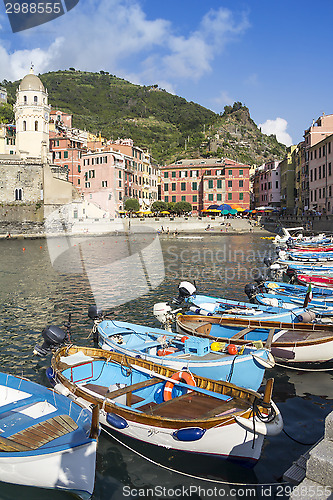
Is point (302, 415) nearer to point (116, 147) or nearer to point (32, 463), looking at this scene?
point (32, 463)

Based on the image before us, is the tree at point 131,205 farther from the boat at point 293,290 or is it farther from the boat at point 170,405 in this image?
the boat at point 170,405

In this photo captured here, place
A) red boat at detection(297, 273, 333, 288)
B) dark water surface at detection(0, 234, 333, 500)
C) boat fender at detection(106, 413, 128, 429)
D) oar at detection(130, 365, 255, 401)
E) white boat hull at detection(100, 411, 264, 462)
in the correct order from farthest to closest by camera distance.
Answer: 1. red boat at detection(297, 273, 333, 288)
2. oar at detection(130, 365, 255, 401)
3. boat fender at detection(106, 413, 128, 429)
4. dark water surface at detection(0, 234, 333, 500)
5. white boat hull at detection(100, 411, 264, 462)

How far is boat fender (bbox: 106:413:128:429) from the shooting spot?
832 cm

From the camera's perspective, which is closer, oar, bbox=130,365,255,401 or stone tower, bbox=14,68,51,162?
oar, bbox=130,365,255,401

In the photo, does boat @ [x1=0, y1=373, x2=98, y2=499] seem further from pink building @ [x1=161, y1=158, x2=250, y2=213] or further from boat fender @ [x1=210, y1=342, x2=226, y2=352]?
pink building @ [x1=161, y1=158, x2=250, y2=213]

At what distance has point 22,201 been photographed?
3083 inches

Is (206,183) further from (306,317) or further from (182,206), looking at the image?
(306,317)

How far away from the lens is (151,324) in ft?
59.6

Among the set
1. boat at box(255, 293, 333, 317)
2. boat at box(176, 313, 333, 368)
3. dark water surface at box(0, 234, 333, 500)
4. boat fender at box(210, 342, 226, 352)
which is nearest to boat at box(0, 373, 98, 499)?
dark water surface at box(0, 234, 333, 500)

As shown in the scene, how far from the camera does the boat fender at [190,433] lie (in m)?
7.52

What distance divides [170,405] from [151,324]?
953 cm

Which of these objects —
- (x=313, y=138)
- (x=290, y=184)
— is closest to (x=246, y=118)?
(x=290, y=184)

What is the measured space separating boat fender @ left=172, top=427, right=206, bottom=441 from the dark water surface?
0.84 m

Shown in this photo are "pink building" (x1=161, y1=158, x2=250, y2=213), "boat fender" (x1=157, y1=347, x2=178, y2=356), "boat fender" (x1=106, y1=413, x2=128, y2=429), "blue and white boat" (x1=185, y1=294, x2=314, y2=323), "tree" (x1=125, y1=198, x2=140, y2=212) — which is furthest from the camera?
"pink building" (x1=161, y1=158, x2=250, y2=213)
